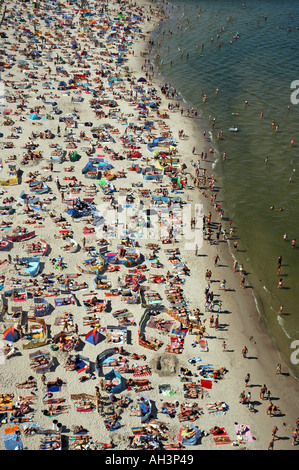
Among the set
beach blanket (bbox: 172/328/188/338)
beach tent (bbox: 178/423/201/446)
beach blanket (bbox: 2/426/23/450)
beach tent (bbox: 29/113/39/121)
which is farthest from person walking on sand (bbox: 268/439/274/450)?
beach tent (bbox: 29/113/39/121)

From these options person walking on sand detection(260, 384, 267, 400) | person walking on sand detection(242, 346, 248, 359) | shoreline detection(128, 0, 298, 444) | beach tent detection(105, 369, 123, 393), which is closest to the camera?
beach tent detection(105, 369, 123, 393)

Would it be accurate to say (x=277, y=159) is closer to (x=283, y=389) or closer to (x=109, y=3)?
(x=283, y=389)

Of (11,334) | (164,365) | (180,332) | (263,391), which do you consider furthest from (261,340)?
(11,334)

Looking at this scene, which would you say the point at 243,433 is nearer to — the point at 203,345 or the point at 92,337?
the point at 203,345

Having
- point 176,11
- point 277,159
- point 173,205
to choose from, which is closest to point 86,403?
point 173,205

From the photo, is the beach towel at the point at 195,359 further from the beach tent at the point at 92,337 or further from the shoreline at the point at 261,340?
the beach tent at the point at 92,337
